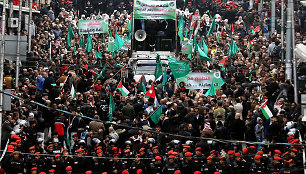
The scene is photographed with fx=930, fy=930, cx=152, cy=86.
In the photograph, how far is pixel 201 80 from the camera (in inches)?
1129

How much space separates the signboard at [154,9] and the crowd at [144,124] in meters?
3.55

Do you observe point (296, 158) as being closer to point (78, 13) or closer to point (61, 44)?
point (61, 44)

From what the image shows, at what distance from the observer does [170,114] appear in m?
25.1

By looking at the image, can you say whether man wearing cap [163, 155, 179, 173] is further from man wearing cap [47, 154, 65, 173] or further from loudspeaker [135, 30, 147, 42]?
loudspeaker [135, 30, 147, 42]

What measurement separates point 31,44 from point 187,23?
1262cm

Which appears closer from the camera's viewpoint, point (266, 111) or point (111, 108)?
point (266, 111)

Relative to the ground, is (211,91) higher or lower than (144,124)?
higher

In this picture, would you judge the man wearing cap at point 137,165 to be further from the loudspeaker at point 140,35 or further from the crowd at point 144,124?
the loudspeaker at point 140,35

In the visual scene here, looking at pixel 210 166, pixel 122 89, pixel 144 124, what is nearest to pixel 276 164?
pixel 210 166

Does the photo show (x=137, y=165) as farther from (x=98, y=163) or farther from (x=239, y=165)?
(x=239, y=165)

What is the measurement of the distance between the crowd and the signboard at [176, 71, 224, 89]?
225 millimetres

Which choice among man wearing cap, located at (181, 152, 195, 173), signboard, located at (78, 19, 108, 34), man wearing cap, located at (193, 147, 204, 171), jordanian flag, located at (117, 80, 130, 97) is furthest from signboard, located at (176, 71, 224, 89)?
signboard, located at (78, 19, 108, 34)

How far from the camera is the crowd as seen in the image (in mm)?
22219

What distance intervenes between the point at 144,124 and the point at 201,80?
170 inches
